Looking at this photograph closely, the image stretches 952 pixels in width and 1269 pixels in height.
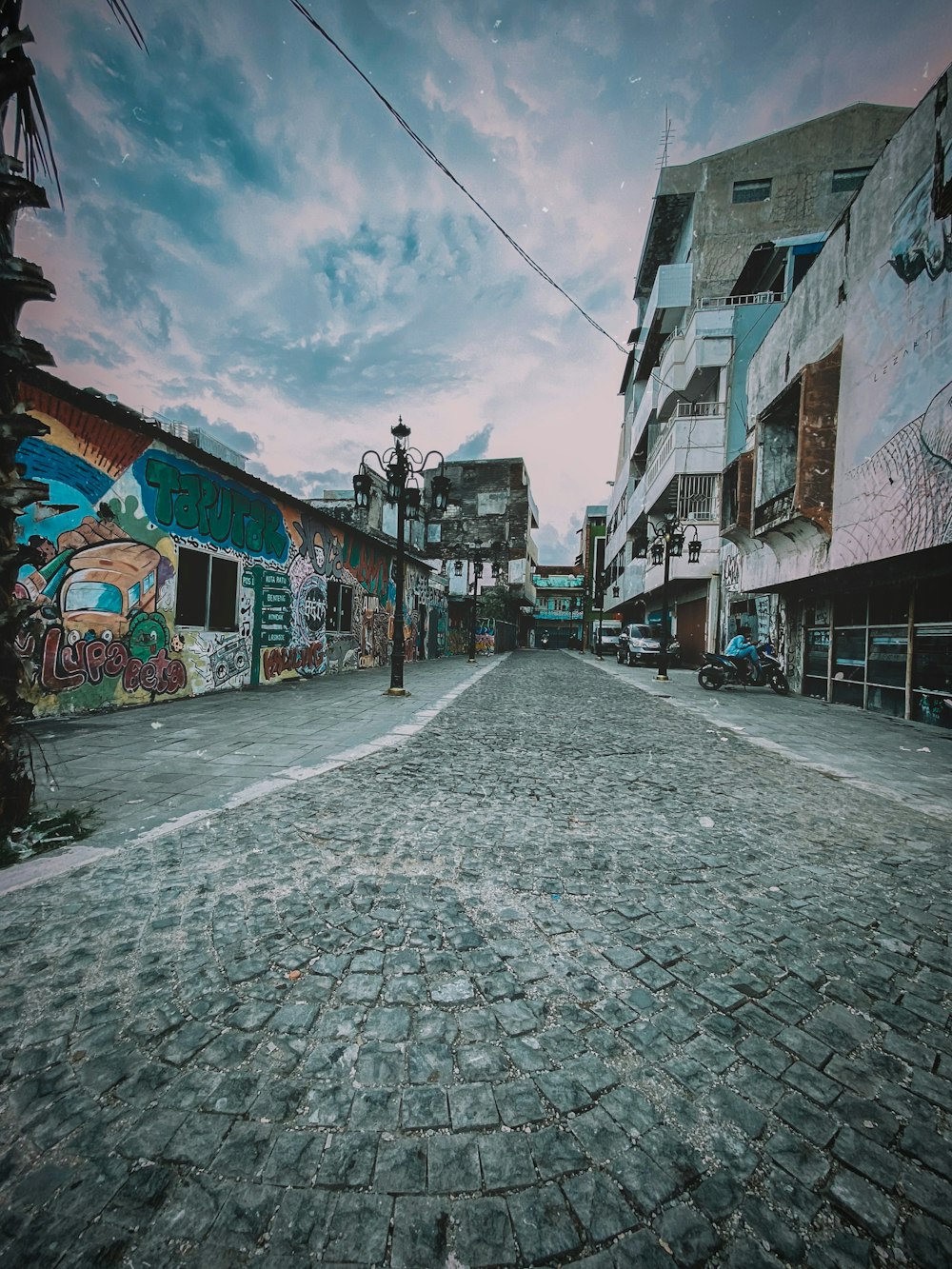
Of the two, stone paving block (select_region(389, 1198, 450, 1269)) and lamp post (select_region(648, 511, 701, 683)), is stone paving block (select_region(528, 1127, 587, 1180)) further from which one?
lamp post (select_region(648, 511, 701, 683))

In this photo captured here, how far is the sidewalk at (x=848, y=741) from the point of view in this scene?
4895mm

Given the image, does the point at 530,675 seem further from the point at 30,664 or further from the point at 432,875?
the point at 432,875

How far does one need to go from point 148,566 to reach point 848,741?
10.9 m

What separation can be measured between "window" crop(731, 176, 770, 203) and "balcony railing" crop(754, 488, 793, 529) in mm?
21596

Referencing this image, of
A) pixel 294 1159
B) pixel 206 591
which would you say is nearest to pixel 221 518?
pixel 206 591

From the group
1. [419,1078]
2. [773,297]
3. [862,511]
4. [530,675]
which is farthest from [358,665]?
[773,297]

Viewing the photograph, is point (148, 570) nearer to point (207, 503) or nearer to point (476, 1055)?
point (207, 503)

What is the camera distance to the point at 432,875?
279 centimetres

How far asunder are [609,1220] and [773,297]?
2606 centimetres

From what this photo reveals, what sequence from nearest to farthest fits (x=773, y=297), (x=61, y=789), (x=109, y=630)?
(x=61, y=789), (x=109, y=630), (x=773, y=297)

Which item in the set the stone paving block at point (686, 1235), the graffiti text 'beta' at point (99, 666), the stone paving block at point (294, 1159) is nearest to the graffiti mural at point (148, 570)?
the graffiti text 'beta' at point (99, 666)

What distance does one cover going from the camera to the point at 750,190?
24.4 metres

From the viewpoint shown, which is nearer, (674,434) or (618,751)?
(618,751)

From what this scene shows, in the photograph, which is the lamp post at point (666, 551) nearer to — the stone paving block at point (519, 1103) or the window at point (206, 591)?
the window at point (206, 591)
